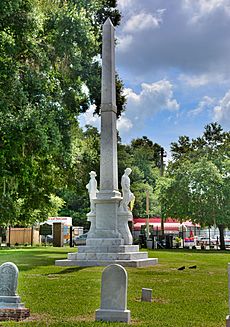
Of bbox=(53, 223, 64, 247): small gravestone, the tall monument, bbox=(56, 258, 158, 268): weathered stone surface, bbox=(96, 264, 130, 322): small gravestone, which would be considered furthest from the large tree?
bbox=(96, 264, 130, 322): small gravestone

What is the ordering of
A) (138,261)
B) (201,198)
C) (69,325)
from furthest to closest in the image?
(201,198), (138,261), (69,325)

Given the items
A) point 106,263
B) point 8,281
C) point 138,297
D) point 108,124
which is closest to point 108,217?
point 106,263

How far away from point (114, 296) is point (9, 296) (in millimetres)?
1853

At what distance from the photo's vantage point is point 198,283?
12969 millimetres

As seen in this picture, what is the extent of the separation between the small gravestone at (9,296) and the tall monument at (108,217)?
913 cm

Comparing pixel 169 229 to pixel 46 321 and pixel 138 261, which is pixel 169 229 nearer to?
pixel 138 261

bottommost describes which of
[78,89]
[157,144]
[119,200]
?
[119,200]

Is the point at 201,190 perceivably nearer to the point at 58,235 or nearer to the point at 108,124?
the point at 58,235

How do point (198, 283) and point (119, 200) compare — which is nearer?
point (198, 283)

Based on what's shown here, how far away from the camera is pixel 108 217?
756 inches

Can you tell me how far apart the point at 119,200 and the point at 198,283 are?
7.05 meters

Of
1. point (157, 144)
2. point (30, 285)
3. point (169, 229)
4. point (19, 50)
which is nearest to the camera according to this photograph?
point (30, 285)

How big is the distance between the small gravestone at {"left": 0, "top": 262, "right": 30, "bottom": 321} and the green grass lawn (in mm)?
227

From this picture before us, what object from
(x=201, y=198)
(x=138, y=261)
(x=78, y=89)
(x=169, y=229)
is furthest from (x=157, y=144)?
(x=138, y=261)
